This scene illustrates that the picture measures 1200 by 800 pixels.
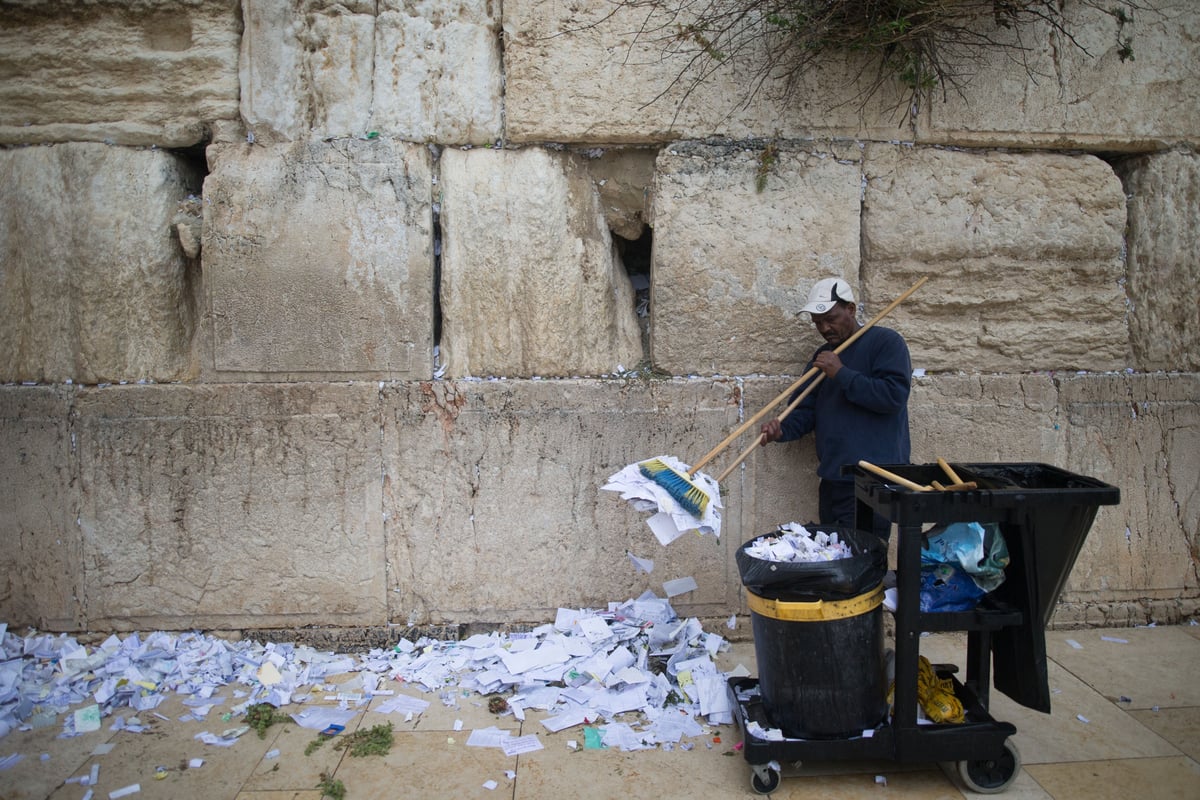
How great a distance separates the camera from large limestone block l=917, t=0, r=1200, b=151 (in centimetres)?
404

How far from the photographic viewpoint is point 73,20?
154 inches

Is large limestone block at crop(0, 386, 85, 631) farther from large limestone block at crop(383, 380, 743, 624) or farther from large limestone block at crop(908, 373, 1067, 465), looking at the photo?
large limestone block at crop(908, 373, 1067, 465)

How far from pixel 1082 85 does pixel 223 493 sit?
503 cm

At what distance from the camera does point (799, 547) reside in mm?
2961

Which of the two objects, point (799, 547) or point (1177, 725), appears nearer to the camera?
point (799, 547)

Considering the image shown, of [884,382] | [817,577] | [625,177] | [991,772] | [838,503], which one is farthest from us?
[625,177]

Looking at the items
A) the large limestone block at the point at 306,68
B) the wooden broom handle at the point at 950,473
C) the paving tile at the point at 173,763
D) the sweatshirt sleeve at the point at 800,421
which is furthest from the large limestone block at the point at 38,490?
the wooden broom handle at the point at 950,473

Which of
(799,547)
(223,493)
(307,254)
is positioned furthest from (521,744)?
(307,254)

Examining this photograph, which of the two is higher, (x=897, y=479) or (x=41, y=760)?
(x=897, y=479)

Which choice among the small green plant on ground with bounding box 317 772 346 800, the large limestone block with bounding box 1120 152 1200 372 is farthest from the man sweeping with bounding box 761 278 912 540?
the small green plant on ground with bounding box 317 772 346 800

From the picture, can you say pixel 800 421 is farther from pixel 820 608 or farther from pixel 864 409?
pixel 820 608

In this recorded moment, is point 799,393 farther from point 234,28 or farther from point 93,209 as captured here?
point 93,209

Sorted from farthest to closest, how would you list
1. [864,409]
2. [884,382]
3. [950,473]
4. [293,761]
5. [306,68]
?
[306,68] → [864,409] → [884,382] → [293,761] → [950,473]

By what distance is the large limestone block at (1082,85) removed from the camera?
404 centimetres
